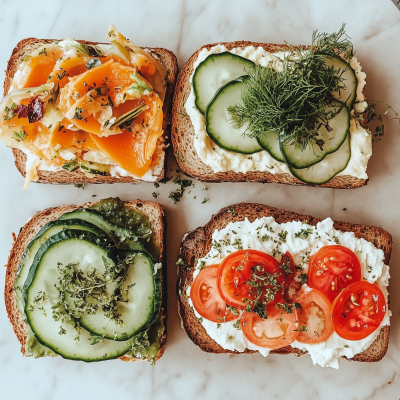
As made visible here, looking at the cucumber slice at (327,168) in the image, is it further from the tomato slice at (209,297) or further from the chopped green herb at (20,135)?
the chopped green herb at (20,135)

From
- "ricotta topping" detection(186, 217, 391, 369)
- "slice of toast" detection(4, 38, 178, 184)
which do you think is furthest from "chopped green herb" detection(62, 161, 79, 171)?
"ricotta topping" detection(186, 217, 391, 369)

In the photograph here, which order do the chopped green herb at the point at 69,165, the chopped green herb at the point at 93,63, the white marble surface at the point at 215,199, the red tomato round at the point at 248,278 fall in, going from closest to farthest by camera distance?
the red tomato round at the point at 248,278 → the chopped green herb at the point at 93,63 → the chopped green herb at the point at 69,165 → the white marble surface at the point at 215,199

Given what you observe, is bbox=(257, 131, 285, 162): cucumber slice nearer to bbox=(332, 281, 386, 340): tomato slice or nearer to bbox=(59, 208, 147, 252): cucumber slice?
bbox=(332, 281, 386, 340): tomato slice

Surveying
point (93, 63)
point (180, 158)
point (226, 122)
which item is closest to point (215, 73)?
point (226, 122)

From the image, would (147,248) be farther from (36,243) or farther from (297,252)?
(297,252)

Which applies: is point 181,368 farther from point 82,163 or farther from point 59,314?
point 82,163

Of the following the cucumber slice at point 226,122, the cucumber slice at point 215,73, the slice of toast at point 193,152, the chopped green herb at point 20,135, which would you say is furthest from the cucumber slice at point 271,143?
the chopped green herb at point 20,135
